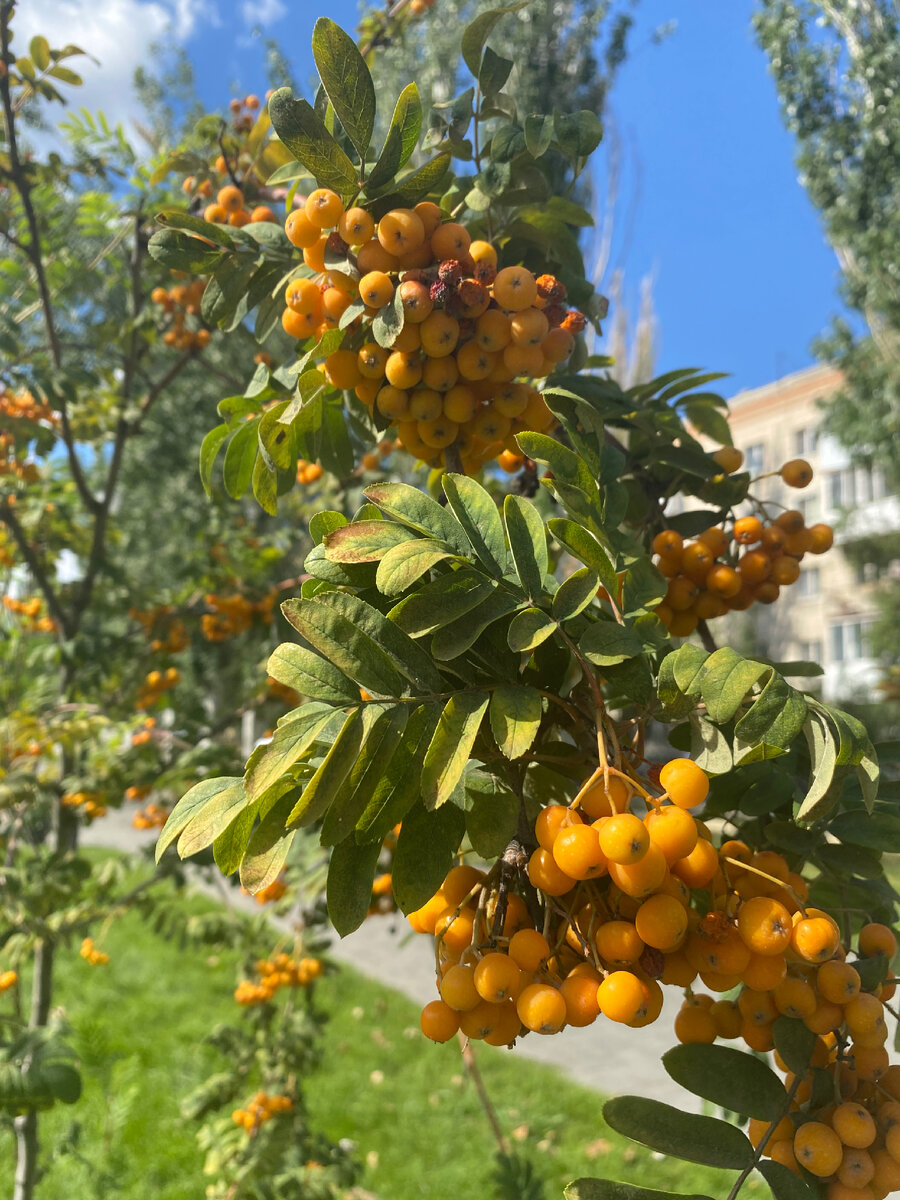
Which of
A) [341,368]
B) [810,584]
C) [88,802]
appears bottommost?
[88,802]

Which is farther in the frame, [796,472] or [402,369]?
[796,472]

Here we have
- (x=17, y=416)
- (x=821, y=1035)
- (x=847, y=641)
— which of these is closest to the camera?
(x=821, y=1035)

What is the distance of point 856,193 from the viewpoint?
9.85 m

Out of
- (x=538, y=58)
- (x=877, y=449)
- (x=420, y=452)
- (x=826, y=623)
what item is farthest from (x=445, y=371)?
(x=826, y=623)

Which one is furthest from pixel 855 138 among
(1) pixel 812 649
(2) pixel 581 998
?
(1) pixel 812 649

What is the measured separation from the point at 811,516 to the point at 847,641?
3717 mm

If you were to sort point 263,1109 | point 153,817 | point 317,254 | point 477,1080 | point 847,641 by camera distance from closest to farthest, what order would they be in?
point 317,254 < point 477,1080 < point 263,1109 < point 153,817 < point 847,641

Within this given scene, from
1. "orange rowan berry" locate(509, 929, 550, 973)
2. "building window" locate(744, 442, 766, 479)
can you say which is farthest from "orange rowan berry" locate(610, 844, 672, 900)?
"building window" locate(744, 442, 766, 479)

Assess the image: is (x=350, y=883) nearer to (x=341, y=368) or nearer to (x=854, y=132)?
(x=341, y=368)

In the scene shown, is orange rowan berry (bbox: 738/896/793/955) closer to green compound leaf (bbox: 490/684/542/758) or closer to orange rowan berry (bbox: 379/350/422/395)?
green compound leaf (bbox: 490/684/542/758)

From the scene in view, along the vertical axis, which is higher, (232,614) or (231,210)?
(231,210)

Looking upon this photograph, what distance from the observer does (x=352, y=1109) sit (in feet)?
14.2

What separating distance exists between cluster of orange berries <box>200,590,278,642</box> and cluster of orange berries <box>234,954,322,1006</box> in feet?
4.30

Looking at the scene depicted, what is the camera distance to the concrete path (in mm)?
4703
